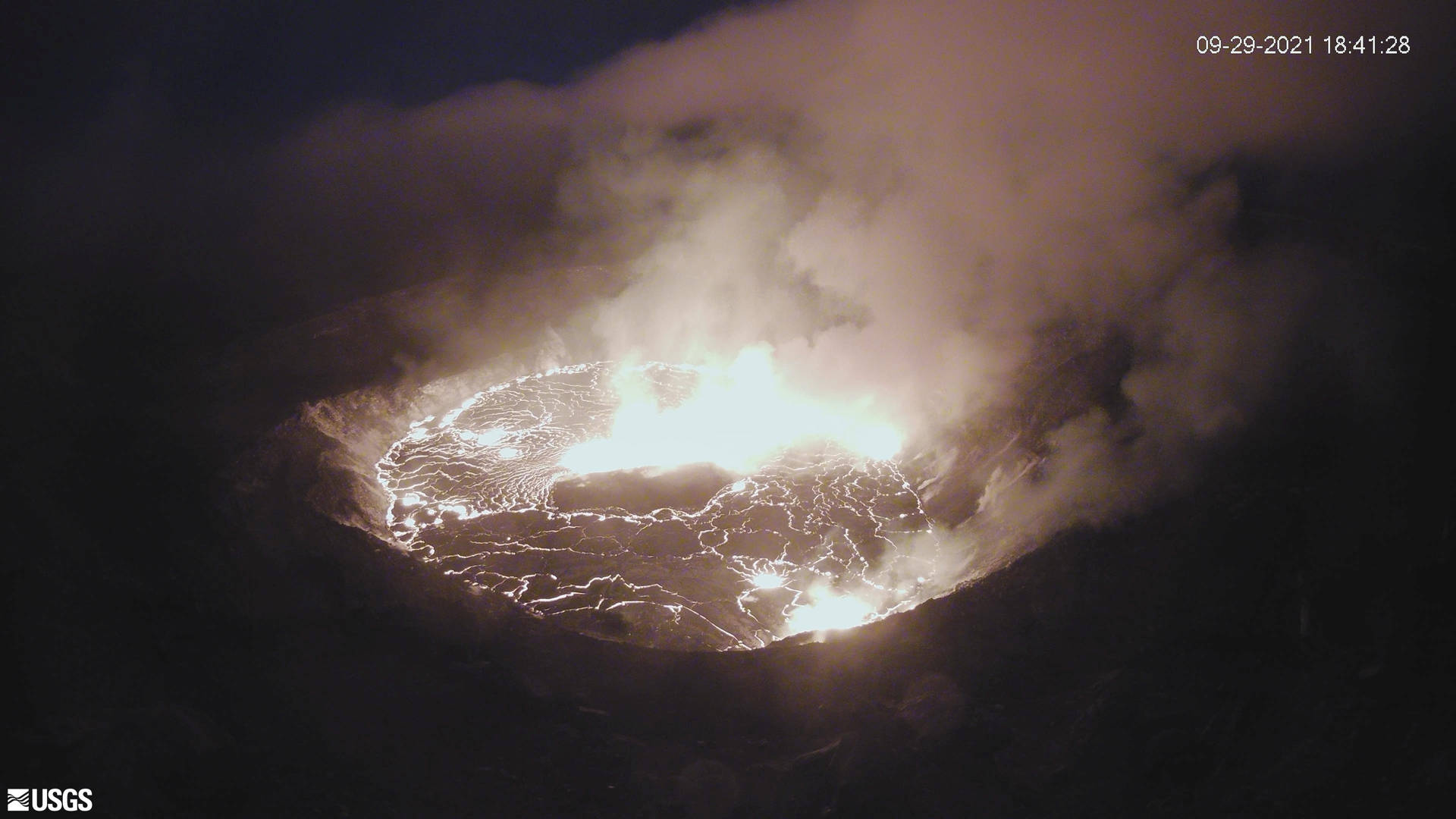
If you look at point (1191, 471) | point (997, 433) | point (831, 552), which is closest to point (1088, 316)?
point (997, 433)

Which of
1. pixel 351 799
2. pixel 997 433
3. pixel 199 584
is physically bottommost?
pixel 351 799

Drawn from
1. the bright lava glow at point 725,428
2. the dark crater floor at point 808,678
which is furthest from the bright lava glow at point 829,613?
the bright lava glow at point 725,428

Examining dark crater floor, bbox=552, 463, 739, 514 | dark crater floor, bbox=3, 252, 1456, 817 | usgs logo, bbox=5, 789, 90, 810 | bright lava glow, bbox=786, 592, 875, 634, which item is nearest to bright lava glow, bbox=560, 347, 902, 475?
dark crater floor, bbox=552, 463, 739, 514

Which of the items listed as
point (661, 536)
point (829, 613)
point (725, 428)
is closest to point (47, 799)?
point (661, 536)

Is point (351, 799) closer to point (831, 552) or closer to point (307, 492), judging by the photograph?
point (307, 492)

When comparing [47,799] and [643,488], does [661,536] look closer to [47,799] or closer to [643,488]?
[643,488]

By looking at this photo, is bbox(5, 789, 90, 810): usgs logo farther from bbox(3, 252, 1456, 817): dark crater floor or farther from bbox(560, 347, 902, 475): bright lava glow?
bbox(560, 347, 902, 475): bright lava glow
